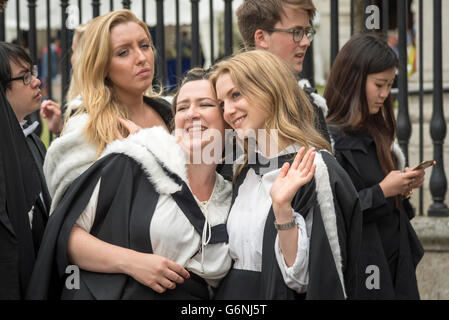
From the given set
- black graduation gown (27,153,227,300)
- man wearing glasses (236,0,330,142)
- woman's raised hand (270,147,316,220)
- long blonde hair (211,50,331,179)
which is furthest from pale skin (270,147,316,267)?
man wearing glasses (236,0,330,142)

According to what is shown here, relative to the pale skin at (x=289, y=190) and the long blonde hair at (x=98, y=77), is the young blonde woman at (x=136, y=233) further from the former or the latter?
the long blonde hair at (x=98, y=77)

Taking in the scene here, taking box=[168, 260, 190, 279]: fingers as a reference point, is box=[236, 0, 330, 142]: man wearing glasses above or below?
above

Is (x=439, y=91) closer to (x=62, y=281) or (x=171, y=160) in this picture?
(x=171, y=160)

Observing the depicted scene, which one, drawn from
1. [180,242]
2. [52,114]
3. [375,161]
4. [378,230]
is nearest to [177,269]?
[180,242]

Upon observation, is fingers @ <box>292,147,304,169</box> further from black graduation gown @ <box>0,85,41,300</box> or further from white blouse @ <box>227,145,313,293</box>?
black graduation gown @ <box>0,85,41,300</box>

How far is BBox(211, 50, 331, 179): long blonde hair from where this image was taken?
9.30ft

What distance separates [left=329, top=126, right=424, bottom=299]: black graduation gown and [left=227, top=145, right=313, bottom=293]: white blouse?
92 cm

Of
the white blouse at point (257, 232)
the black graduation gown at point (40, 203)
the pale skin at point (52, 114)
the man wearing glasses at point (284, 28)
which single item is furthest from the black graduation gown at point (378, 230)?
the pale skin at point (52, 114)

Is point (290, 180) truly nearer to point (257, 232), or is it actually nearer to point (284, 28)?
point (257, 232)

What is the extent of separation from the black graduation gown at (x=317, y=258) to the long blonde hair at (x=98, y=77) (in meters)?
0.95

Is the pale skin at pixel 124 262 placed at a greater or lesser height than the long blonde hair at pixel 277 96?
lesser

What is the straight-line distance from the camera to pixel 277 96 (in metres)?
2.86

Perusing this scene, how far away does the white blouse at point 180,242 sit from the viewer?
9.10 ft
